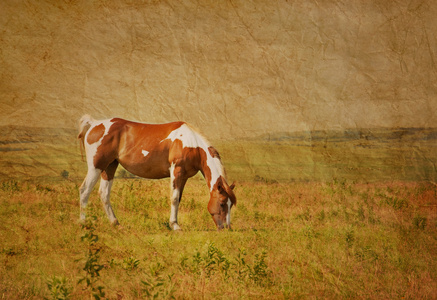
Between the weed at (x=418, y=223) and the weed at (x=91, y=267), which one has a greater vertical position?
the weed at (x=418, y=223)

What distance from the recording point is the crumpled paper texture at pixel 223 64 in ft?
41.2

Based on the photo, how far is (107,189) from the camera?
10133 mm

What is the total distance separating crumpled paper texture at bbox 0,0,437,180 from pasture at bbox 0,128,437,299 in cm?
84

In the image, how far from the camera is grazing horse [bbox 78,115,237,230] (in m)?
9.62

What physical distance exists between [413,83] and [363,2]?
313 cm

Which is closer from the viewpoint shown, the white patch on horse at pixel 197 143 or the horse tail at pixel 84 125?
the white patch on horse at pixel 197 143

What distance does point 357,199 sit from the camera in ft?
37.7

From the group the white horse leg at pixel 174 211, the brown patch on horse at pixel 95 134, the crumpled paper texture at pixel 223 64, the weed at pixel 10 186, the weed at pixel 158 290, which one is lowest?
the weed at pixel 158 290

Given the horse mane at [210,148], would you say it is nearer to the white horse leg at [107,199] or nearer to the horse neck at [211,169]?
the horse neck at [211,169]

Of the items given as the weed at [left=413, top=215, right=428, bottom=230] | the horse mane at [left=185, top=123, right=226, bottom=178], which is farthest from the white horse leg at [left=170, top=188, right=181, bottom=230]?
the weed at [left=413, top=215, right=428, bottom=230]

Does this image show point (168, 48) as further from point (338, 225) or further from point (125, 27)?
point (338, 225)

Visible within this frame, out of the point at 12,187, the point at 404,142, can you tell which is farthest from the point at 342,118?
the point at 12,187

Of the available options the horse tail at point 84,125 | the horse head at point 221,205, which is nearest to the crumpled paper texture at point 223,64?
the horse tail at point 84,125

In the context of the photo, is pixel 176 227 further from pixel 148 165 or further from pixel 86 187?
pixel 86 187
